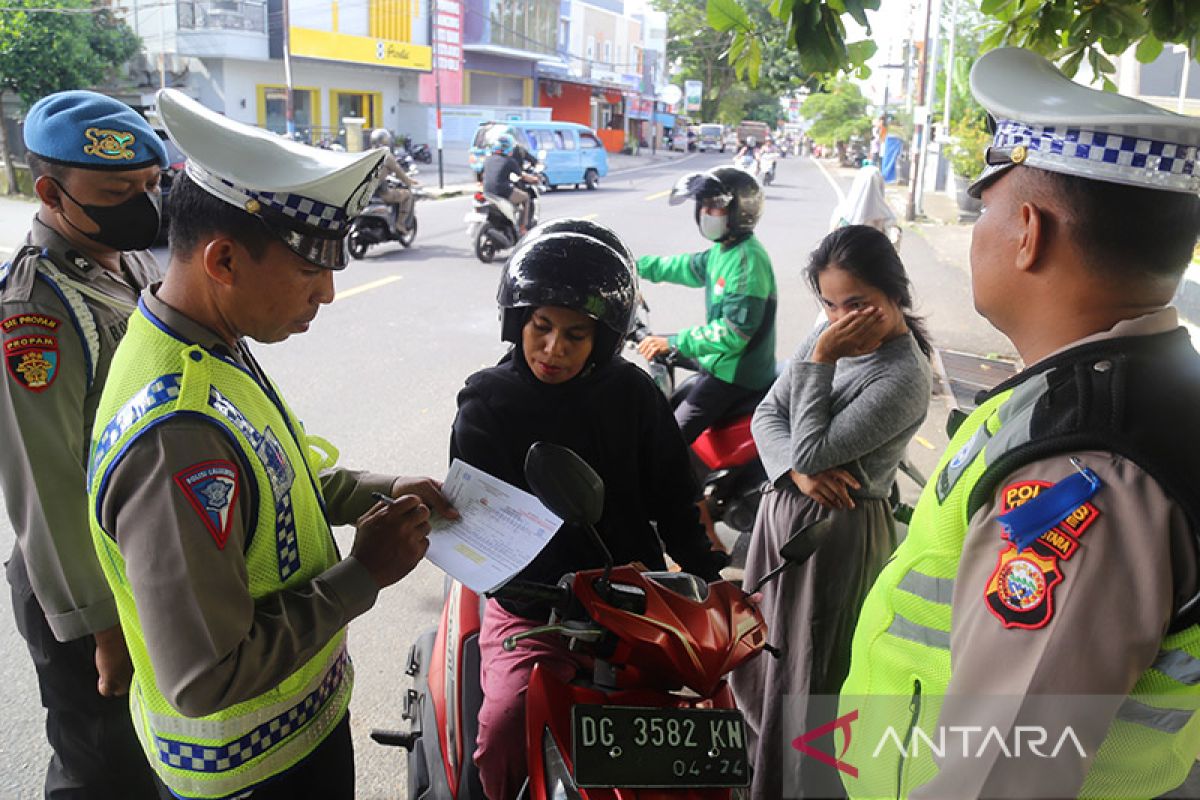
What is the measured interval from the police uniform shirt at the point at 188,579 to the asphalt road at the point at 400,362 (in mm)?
1629

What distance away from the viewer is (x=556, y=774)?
1.56 meters

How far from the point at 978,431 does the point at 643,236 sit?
537 inches

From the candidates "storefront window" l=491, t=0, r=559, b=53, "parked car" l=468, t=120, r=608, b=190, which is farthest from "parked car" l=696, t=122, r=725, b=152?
"parked car" l=468, t=120, r=608, b=190

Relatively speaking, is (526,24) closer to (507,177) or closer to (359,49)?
(359,49)

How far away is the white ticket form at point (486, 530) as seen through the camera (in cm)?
166

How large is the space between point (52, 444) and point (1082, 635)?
6.25 feet

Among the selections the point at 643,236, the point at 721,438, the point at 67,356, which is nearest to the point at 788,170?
the point at 643,236

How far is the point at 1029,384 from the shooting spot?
1.23 meters

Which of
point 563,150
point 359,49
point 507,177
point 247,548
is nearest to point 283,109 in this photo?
point 359,49

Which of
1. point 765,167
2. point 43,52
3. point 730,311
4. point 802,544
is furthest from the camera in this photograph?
point 765,167

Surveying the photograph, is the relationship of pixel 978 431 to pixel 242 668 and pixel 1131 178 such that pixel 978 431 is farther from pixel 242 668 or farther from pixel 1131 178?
pixel 242 668

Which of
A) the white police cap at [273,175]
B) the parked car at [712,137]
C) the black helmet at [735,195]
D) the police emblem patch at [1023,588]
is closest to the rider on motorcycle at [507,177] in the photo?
the black helmet at [735,195]

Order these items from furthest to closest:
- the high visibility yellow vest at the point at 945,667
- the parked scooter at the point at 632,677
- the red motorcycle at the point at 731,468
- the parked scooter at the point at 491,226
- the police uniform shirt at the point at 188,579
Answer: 1. the parked scooter at the point at 491,226
2. the red motorcycle at the point at 731,468
3. the parked scooter at the point at 632,677
4. the police uniform shirt at the point at 188,579
5. the high visibility yellow vest at the point at 945,667

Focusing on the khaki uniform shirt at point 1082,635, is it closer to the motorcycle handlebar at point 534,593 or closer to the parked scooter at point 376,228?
the motorcycle handlebar at point 534,593
